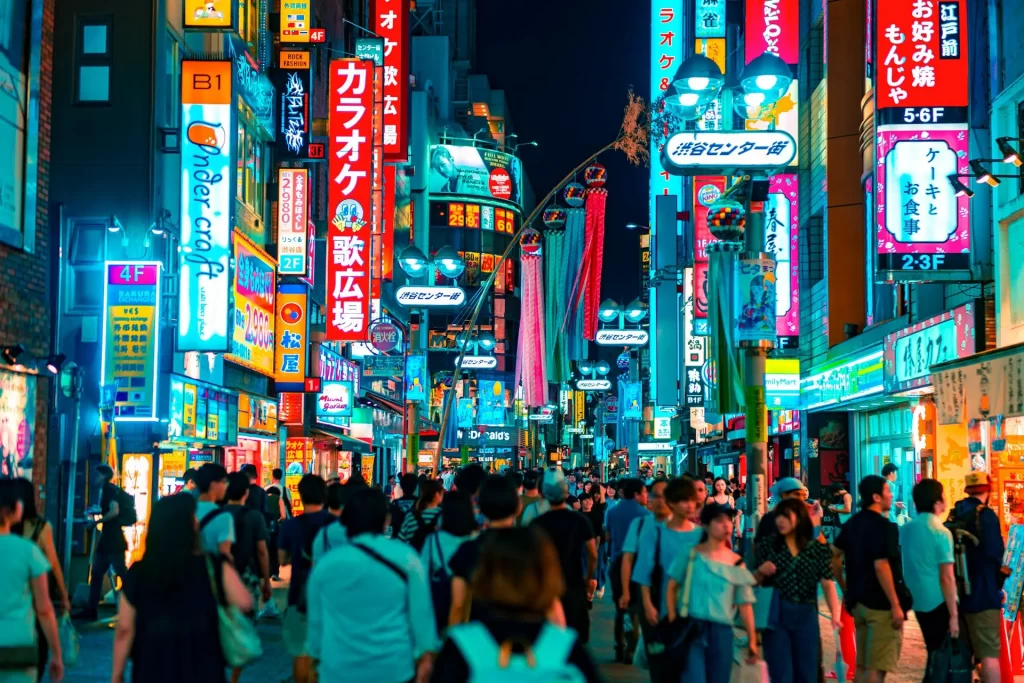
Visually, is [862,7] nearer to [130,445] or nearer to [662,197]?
[130,445]

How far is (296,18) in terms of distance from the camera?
33.9 m

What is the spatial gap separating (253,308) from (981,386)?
16.5 meters

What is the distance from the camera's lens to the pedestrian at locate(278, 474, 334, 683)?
996 cm

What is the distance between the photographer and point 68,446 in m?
21.2

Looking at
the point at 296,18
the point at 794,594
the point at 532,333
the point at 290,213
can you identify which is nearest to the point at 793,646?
the point at 794,594

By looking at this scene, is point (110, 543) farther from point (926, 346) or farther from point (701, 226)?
point (701, 226)

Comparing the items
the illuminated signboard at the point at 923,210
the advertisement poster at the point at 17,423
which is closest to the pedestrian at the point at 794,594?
the advertisement poster at the point at 17,423

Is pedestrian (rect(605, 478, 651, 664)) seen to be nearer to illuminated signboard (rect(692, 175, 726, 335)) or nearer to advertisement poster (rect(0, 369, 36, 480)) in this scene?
advertisement poster (rect(0, 369, 36, 480))

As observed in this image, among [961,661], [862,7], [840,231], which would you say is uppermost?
[862,7]

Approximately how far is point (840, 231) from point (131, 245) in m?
16.2

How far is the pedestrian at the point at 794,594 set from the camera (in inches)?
383

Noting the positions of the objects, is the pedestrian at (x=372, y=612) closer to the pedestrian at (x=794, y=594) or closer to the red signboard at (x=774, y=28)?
the pedestrian at (x=794, y=594)

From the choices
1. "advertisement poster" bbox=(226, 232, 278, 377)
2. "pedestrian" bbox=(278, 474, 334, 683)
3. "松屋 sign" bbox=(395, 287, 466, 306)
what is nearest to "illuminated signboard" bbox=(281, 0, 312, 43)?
"advertisement poster" bbox=(226, 232, 278, 377)

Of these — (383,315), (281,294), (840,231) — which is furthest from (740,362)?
(383,315)
